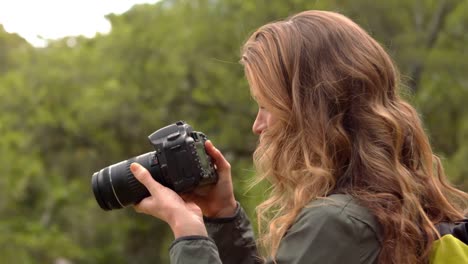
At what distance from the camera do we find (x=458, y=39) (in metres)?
10.8

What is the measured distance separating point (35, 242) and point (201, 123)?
393 centimetres

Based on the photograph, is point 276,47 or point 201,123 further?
point 201,123

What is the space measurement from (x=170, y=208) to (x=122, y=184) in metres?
0.29

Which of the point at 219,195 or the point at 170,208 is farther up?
the point at 170,208

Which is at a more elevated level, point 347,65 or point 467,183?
point 347,65

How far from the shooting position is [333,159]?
6.21 ft

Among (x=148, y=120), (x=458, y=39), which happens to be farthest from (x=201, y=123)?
(x=458, y=39)

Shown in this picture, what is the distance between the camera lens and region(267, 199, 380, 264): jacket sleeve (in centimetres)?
172

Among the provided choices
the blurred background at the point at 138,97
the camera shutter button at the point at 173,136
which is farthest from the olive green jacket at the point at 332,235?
the blurred background at the point at 138,97

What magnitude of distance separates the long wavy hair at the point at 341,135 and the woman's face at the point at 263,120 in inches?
0.9

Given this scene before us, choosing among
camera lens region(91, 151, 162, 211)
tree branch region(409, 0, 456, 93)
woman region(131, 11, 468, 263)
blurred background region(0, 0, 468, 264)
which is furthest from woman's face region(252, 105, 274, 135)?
tree branch region(409, 0, 456, 93)

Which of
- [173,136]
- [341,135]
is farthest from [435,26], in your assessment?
[341,135]

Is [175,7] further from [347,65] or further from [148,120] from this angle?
[347,65]

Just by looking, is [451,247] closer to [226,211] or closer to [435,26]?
[226,211]
